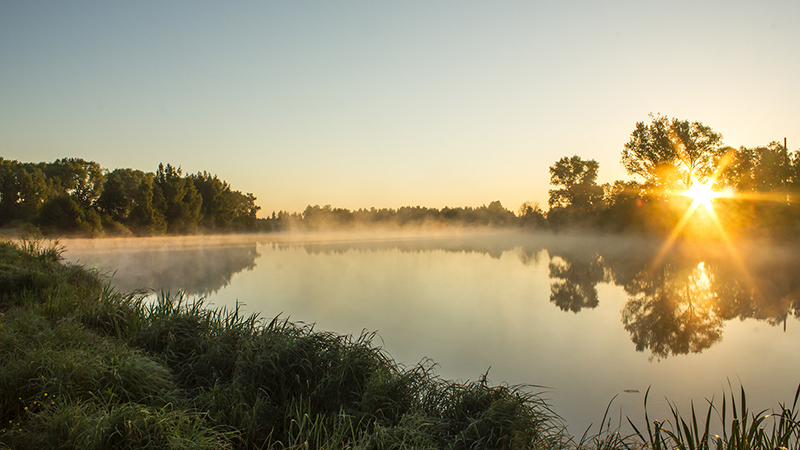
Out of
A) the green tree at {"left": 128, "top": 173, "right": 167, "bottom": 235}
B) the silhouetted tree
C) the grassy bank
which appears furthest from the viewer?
the silhouetted tree

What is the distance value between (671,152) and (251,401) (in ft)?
106

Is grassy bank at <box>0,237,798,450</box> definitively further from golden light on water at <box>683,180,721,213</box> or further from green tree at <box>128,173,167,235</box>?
green tree at <box>128,173,167,235</box>

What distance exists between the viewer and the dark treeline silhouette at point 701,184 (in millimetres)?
21281

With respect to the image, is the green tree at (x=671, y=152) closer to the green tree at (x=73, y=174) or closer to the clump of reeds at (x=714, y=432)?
the clump of reeds at (x=714, y=432)

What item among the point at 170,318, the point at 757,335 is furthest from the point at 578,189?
the point at 170,318

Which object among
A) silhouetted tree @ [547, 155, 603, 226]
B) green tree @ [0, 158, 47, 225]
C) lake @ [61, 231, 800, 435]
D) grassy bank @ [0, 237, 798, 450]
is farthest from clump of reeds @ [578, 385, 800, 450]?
silhouetted tree @ [547, 155, 603, 226]

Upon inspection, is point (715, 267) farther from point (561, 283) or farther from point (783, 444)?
point (783, 444)

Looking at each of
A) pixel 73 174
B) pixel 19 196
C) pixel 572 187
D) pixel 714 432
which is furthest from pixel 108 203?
pixel 572 187

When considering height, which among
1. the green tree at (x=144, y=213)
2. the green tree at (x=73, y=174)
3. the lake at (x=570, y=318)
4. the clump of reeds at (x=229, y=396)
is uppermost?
the green tree at (x=73, y=174)

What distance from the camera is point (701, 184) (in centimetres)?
2759

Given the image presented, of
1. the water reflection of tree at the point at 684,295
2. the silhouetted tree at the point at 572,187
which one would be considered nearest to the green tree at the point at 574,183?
the silhouetted tree at the point at 572,187

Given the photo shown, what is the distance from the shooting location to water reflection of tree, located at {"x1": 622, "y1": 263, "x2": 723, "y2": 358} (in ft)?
21.2

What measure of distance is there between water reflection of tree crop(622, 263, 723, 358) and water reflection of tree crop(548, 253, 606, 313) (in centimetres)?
87

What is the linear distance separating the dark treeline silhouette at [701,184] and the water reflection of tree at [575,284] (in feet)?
32.7
